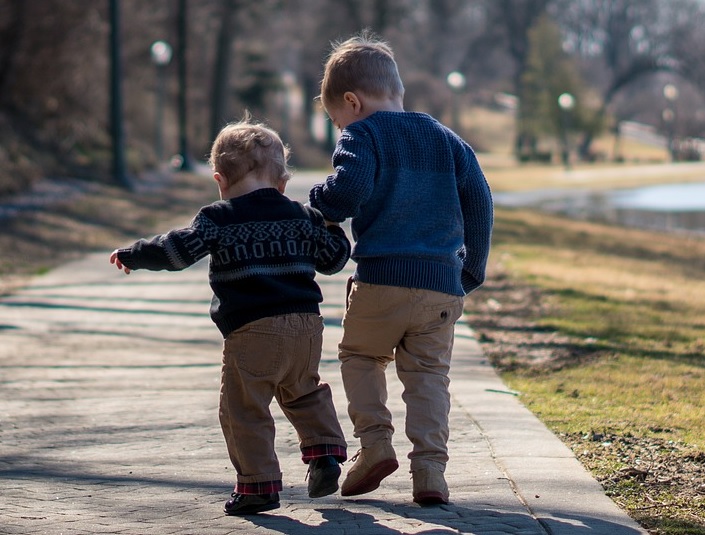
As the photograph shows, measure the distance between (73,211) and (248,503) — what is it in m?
13.6

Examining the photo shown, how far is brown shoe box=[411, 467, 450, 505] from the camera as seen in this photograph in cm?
380

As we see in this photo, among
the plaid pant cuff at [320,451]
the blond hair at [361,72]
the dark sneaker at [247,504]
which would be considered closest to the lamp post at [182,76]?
the blond hair at [361,72]

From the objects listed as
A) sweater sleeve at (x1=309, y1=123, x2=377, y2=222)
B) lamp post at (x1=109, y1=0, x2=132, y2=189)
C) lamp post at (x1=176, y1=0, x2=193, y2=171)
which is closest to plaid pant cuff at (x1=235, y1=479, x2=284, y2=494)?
sweater sleeve at (x1=309, y1=123, x2=377, y2=222)

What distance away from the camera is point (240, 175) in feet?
12.9

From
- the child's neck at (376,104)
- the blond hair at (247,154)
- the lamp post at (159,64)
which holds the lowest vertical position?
the blond hair at (247,154)

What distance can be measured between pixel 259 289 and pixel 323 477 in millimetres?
692

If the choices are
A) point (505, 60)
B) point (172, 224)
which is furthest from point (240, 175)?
point (505, 60)

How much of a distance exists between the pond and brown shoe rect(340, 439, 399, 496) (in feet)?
54.1

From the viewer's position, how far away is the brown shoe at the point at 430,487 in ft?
12.5

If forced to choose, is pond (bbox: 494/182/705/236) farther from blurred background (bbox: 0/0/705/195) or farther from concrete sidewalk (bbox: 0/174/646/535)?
concrete sidewalk (bbox: 0/174/646/535)

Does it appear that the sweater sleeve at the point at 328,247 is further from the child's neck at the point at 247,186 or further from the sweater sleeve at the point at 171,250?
the sweater sleeve at the point at 171,250

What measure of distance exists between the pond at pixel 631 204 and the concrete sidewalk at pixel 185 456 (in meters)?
14.4

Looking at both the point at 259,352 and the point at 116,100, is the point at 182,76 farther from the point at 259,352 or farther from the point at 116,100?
the point at 259,352

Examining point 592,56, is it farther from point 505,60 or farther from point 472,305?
point 472,305
